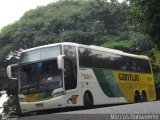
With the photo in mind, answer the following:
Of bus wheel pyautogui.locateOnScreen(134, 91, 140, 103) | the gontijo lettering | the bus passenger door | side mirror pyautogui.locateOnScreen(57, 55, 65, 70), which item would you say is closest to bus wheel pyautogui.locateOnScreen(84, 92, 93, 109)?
the bus passenger door

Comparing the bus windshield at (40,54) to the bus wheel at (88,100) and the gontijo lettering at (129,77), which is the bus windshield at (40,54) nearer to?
the bus wheel at (88,100)

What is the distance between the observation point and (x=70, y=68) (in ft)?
59.0

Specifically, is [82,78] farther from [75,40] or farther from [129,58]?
[75,40]

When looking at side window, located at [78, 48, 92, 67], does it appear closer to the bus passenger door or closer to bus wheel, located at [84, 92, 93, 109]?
the bus passenger door

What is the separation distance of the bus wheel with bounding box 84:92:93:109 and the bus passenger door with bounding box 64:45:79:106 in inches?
27.7

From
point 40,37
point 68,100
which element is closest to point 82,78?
point 68,100

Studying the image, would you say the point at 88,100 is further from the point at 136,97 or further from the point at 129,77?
the point at 136,97

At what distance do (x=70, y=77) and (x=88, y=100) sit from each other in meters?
1.63

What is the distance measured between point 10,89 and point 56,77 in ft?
51.2

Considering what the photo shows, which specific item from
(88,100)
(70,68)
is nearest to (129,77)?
(88,100)

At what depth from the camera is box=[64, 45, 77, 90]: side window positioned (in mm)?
17641

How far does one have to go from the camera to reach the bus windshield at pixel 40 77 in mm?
17431

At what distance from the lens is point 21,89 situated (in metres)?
18.1

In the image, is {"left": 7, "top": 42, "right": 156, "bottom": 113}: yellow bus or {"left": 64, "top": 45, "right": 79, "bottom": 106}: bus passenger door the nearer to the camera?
{"left": 7, "top": 42, "right": 156, "bottom": 113}: yellow bus
